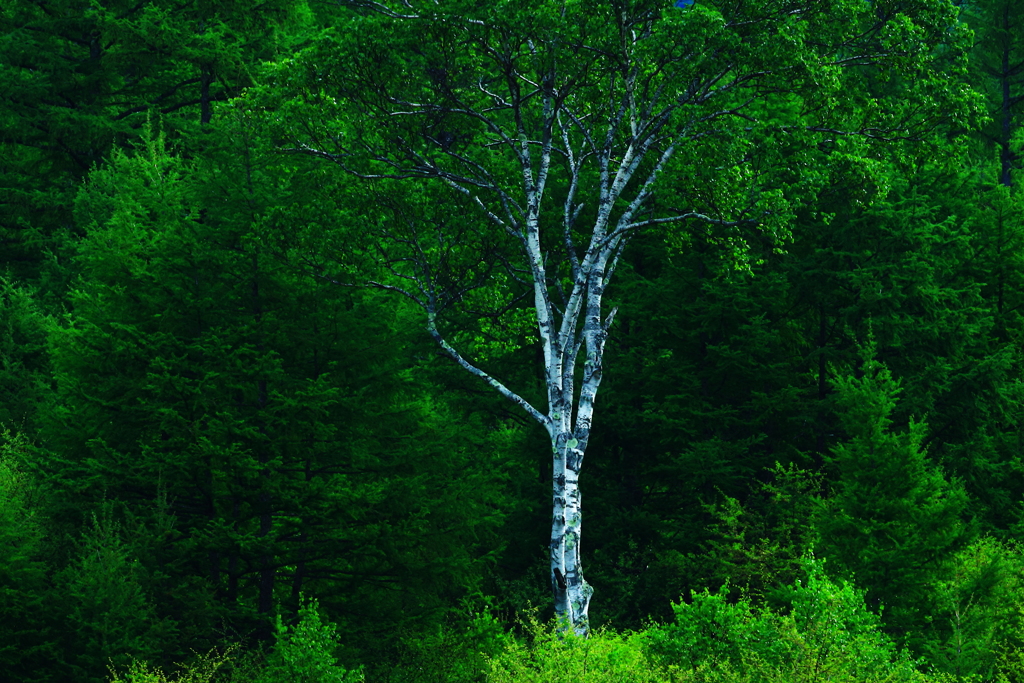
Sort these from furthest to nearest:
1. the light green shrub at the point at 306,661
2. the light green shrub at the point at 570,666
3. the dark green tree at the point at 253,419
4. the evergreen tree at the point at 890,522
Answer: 1. the dark green tree at the point at 253,419
2. the evergreen tree at the point at 890,522
3. the light green shrub at the point at 306,661
4. the light green shrub at the point at 570,666

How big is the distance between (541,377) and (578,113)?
7.61m

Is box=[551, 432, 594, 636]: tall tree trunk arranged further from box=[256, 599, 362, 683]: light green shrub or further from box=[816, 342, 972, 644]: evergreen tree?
box=[816, 342, 972, 644]: evergreen tree

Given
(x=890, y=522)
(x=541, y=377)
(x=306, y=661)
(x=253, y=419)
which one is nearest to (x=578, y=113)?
(x=541, y=377)

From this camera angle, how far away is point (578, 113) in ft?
65.5

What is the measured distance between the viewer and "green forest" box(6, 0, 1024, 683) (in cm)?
1573

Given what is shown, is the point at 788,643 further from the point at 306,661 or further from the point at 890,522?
the point at 890,522

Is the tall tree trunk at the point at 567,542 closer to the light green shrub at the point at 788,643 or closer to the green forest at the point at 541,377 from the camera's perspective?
the green forest at the point at 541,377

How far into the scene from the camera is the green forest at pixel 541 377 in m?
15.7

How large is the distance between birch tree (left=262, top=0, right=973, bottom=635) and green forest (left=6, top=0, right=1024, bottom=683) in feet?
0.28

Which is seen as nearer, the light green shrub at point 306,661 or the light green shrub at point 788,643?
the light green shrub at point 788,643

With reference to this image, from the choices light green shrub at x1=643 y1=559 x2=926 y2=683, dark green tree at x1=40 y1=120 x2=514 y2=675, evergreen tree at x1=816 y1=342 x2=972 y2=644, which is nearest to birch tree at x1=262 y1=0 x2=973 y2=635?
dark green tree at x1=40 y1=120 x2=514 y2=675

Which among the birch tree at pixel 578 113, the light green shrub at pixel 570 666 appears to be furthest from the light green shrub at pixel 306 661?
the birch tree at pixel 578 113

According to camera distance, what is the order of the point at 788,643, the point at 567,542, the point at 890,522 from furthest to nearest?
the point at 890,522 < the point at 567,542 < the point at 788,643

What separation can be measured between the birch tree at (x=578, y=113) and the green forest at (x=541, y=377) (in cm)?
9
